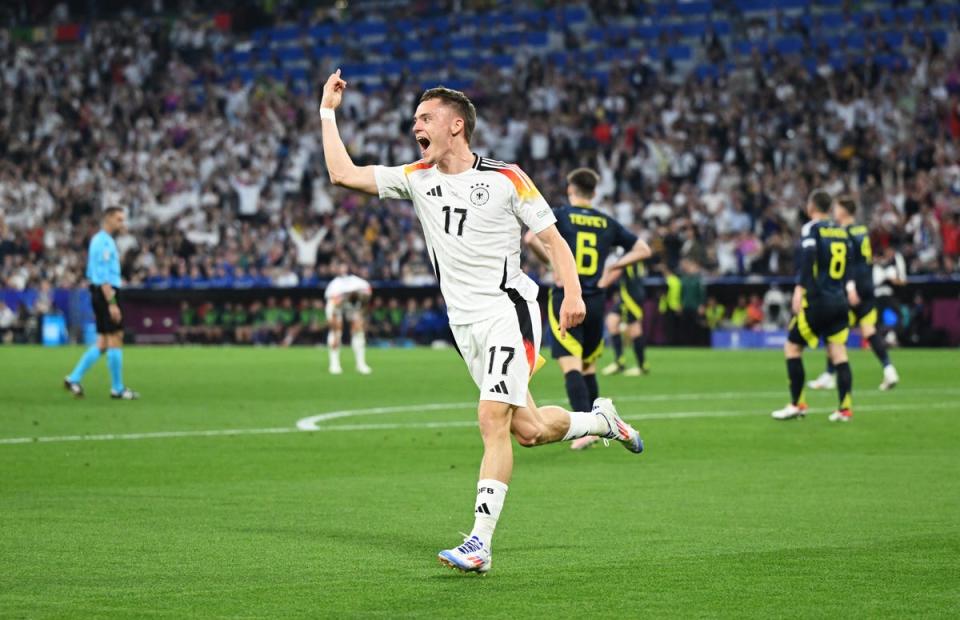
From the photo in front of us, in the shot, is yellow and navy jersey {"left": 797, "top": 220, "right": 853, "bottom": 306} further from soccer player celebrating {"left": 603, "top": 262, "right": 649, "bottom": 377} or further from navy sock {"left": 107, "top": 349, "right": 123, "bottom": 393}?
soccer player celebrating {"left": 603, "top": 262, "right": 649, "bottom": 377}

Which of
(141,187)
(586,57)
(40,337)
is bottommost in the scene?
(40,337)

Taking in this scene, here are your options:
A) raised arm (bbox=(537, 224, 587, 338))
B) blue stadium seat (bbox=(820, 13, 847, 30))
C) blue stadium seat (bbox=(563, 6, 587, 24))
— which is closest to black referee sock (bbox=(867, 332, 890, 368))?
raised arm (bbox=(537, 224, 587, 338))

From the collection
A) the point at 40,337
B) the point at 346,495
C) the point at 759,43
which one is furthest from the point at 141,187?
the point at 346,495

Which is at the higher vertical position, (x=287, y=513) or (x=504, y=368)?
(x=504, y=368)

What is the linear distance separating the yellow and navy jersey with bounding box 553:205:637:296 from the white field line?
271cm

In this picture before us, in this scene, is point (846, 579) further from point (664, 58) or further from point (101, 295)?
point (664, 58)

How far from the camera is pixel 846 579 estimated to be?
6785mm

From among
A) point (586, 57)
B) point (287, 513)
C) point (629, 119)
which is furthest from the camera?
point (586, 57)

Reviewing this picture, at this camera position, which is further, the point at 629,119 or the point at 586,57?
the point at 586,57

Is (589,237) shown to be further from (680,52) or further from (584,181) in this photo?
(680,52)

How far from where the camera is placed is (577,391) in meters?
13.2

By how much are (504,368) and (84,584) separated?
2.23 m

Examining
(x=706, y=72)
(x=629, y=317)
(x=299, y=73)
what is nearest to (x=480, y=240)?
(x=629, y=317)

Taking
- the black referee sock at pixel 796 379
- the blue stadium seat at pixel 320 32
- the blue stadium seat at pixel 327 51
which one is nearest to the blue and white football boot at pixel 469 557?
the black referee sock at pixel 796 379
